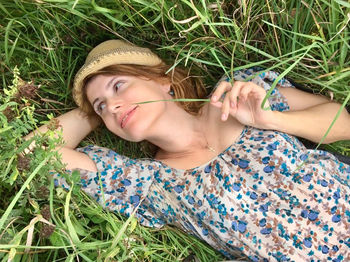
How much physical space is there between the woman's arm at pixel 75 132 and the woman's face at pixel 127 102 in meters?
0.15

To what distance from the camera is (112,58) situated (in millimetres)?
1745

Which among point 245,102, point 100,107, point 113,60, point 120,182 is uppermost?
point 113,60

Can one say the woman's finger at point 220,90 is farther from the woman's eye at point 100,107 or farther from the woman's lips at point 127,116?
the woman's eye at point 100,107

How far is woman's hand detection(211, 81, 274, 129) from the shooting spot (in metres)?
1.57

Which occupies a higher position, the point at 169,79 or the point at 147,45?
the point at 147,45

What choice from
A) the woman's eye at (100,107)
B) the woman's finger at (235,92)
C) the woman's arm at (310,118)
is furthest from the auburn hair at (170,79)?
the woman's arm at (310,118)

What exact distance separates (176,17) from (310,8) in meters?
0.58

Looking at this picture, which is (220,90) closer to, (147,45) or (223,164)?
(223,164)

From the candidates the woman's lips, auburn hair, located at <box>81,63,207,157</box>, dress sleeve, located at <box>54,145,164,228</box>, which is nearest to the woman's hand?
auburn hair, located at <box>81,63,207,157</box>

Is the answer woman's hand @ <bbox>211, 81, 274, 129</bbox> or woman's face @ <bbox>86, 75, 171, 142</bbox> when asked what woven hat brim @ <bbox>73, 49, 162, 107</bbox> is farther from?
woman's hand @ <bbox>211, 81, 274, 129</bbox>

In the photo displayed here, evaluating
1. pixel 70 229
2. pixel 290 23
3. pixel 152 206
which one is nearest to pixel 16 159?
pixel 70 229

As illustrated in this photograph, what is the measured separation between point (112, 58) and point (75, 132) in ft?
1.43

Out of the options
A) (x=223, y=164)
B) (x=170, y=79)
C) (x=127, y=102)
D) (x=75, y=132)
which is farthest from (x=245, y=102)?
(x=75, y=132)

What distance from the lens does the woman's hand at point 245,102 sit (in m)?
1.57
